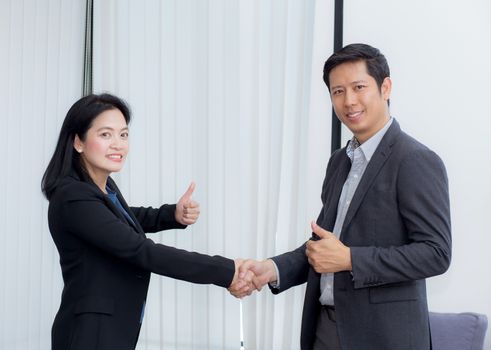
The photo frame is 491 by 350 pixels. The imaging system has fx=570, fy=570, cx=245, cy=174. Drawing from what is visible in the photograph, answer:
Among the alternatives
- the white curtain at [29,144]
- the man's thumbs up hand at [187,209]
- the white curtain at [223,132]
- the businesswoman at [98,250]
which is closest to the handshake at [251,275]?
the businesswoman at [98,250]

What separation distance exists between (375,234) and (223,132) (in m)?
2.02

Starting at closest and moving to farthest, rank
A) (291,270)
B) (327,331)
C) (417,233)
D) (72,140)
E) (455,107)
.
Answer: (417,233) → (327,331) → (72,140) → (291,270) → (455,107)

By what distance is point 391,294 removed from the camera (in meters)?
1.65

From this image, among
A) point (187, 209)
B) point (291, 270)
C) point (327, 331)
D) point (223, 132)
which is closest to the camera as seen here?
point (327, 331)

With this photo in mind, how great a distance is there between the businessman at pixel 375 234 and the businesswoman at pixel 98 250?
0.47m

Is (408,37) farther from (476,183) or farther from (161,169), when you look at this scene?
(161,169)

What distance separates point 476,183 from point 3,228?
3.08 m

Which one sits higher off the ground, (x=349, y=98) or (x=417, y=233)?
(x=349, y=98)

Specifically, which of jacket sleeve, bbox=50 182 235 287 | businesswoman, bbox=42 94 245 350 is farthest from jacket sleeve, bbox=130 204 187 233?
jacket sleeve, bbox=50 182 235 287

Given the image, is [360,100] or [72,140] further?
[72,140]

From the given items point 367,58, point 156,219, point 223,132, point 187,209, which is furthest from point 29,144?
point 367,58

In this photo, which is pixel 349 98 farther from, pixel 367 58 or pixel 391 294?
pixel 391 294

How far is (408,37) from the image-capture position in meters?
3.04

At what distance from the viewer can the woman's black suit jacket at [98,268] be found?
183 cm
